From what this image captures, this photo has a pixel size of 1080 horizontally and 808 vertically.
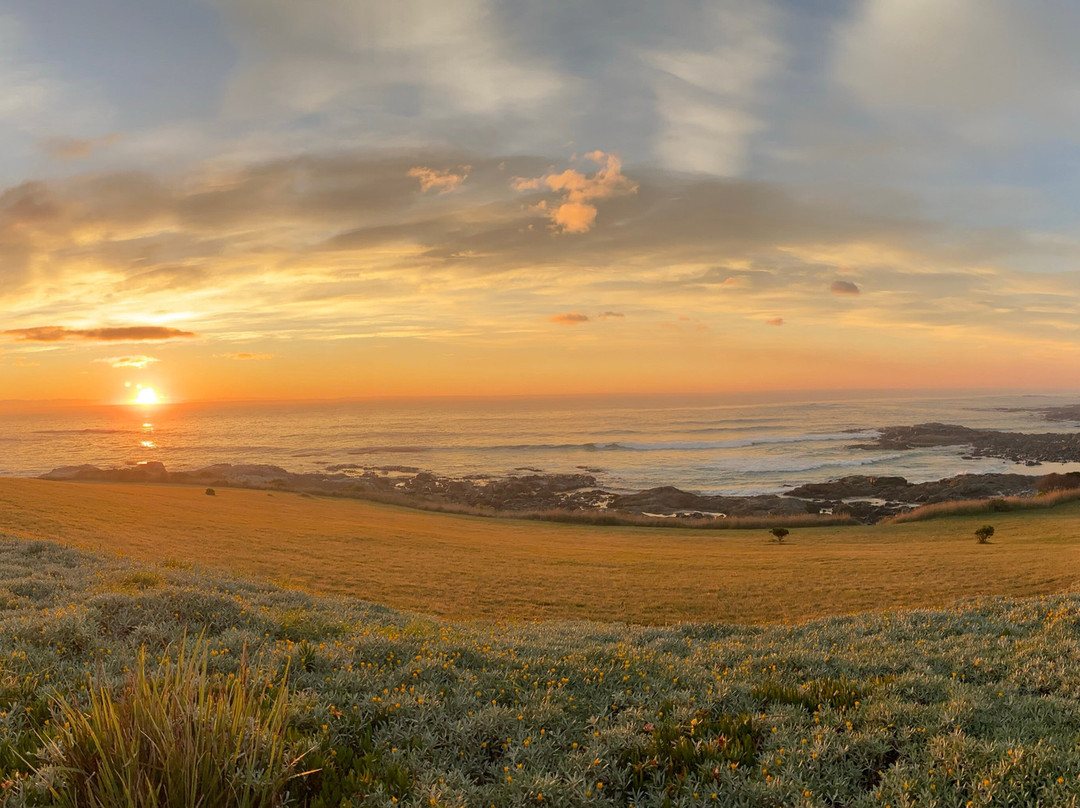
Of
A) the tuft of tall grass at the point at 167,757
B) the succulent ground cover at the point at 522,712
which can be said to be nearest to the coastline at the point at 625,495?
the succulent ground cover at the point at 522,712

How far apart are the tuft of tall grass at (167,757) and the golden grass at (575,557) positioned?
11687mm

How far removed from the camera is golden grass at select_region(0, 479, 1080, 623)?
18406 mm

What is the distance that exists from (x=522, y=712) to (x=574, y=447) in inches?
4688

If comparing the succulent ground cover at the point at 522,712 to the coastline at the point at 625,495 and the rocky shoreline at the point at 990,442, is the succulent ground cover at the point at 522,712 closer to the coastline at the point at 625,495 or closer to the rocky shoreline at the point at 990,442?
the coastline at the point at 625,495

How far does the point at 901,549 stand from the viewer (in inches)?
1134

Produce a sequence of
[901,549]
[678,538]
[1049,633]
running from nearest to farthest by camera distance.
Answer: [1049,633], [901,549], [678,538]

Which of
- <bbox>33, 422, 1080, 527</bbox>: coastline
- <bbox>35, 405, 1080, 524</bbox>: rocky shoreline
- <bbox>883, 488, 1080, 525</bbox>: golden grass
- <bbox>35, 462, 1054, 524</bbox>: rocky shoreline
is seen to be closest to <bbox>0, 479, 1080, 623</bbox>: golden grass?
<bbox>883, 488, 1080, 525</bbox>: golden grass

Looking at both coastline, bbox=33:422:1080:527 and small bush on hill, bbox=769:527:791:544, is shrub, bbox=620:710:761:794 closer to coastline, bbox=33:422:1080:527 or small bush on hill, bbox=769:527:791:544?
small bush on hill, bbox=769:527:791:544

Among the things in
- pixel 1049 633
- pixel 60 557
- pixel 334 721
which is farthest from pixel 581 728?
pixel 60 557

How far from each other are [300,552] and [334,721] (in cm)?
2344

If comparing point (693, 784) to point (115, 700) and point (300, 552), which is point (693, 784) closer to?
point (115, 700)

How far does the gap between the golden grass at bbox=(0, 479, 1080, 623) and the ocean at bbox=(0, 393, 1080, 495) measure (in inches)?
1564

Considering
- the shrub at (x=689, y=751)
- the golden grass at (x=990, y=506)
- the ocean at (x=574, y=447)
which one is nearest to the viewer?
the shrub at (x=689, y=751)

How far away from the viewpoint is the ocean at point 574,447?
87.9m
